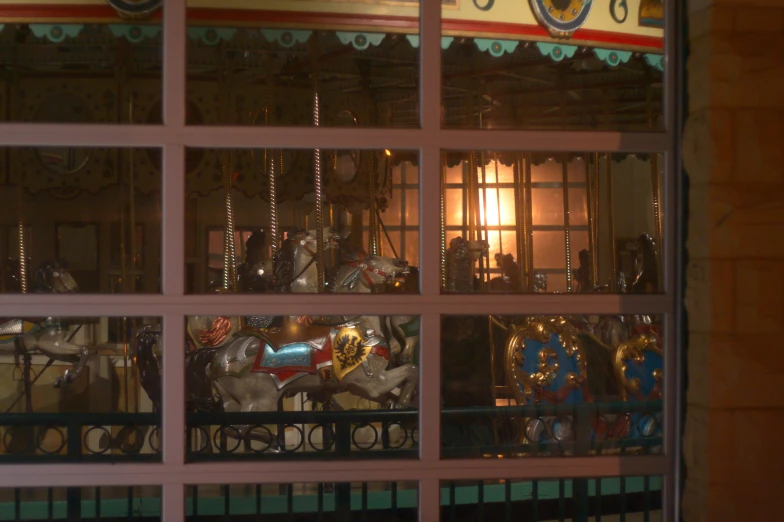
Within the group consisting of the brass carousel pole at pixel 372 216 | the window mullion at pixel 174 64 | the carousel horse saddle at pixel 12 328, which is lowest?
the carousel horse saddle at pixel 12 328

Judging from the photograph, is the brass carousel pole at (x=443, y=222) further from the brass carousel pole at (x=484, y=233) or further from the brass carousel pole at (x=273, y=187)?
the brass carousel pole at (x=273, y=187)

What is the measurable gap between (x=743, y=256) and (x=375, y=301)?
890 millimetres

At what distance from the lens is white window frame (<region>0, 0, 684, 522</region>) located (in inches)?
84.7

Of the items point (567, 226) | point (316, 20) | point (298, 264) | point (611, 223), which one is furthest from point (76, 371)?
point (611, 223)

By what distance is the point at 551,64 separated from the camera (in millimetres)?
2443

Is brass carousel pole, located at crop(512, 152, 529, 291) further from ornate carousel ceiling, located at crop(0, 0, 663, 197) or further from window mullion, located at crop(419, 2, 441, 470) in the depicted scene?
window mullion, located at crop(419, 2, 441, 470)

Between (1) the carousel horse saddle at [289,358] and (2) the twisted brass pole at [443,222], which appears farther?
(1) the carousel horse saddle at [289,358]

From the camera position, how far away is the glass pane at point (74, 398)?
7.19ft

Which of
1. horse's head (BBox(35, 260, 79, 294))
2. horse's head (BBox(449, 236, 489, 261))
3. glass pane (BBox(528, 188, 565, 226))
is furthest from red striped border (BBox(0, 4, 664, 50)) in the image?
horse's head (BBox(35, 260, 79, 294))

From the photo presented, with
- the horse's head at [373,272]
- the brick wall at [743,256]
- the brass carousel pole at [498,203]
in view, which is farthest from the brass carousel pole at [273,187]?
the brick wall at [743,256]

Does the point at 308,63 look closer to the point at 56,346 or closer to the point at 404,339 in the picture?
the point at 404,339

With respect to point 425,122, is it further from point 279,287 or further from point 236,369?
point 236,369

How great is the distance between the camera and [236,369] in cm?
245

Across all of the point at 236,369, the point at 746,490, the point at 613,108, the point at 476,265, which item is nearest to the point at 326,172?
the point at 476,265
